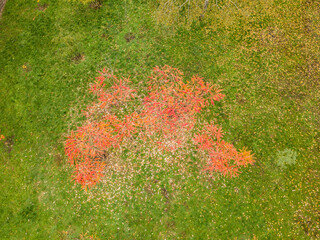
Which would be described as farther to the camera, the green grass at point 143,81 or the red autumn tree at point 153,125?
the red autumn tree at point 153,125

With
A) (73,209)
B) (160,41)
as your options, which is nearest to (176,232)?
(73,209)

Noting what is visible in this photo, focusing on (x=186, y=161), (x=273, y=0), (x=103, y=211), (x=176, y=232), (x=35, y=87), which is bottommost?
(x=176, y=232)

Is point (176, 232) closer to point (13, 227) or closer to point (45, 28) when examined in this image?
point (13, 227)

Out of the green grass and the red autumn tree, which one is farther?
the red autumn tree
